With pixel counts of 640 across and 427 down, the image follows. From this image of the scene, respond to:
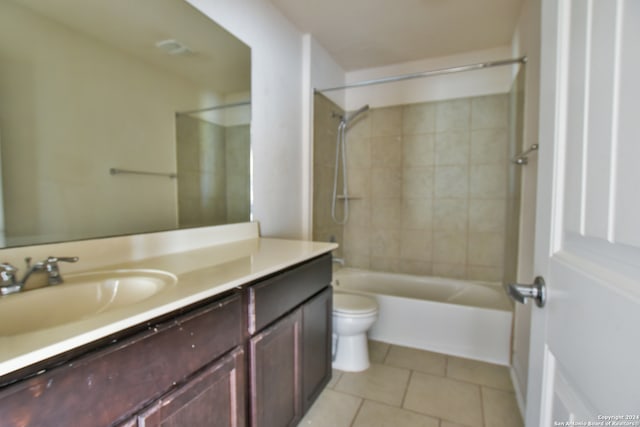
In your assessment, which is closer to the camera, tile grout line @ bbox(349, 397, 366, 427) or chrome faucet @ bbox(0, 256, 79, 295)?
chrome faucet @ bbox(0, 256, 79, 295)

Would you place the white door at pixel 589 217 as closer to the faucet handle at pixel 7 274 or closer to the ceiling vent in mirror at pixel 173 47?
the faucet handle at pixel 7 274

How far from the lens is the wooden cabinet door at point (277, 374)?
3.64ft

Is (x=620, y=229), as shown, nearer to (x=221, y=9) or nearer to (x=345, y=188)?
(x=221, y=9)

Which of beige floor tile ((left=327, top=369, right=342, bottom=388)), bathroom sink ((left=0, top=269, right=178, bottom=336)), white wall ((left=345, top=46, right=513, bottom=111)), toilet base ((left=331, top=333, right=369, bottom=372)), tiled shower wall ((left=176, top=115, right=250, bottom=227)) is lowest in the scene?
beige floor tile ((left=327, top=369, right=342, bottom=388))

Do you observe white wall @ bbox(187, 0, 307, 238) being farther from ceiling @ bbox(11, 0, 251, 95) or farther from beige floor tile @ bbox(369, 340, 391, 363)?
beige floor tile @ bbox(369, 340, 391, 363)

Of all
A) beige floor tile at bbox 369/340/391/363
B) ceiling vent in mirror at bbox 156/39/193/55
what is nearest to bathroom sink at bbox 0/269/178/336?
ceiling vent in mirror at bbox 156/39/193/55

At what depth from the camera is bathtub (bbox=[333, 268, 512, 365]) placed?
6.92 ft

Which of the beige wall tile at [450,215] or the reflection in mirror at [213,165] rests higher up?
the reflection in mirror at [213,165]

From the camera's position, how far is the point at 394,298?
2379 mm

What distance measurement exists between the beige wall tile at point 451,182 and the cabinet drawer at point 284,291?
1726mm

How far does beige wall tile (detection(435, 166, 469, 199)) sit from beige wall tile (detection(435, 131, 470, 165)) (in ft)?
0.21

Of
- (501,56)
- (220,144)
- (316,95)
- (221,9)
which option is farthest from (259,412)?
(501,56)

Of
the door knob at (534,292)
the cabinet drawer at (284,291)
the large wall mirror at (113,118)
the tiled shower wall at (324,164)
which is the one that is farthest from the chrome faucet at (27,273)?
the tiled shower wall at (324,164)

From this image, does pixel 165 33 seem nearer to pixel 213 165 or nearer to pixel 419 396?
pixel 213 165
